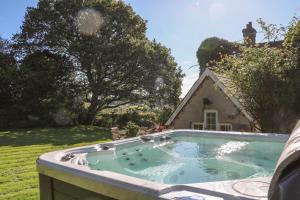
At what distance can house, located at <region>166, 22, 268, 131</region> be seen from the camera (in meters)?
12.3

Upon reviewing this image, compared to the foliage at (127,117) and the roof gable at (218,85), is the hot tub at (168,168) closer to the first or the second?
the roof gable at (218,85)

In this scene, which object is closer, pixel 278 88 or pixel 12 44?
pixel 278 88

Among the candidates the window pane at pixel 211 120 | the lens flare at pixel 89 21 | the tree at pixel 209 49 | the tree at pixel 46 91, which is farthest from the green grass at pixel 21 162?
the tree at pixel 209 49

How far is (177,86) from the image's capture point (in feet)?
83.4

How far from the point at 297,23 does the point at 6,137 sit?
13349 mm

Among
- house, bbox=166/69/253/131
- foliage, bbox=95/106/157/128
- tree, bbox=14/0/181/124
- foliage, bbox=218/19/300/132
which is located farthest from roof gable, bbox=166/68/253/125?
tree, bbox=14/0/181/124

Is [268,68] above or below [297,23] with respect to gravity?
below

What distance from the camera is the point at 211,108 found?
44.5ft

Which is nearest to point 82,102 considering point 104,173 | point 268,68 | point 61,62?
point 61,62

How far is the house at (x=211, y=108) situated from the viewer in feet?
40.7

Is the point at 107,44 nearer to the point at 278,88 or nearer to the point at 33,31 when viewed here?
the point at 33,31

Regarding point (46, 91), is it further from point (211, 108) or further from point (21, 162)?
point (21, 162)

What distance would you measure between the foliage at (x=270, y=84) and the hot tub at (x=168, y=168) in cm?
295

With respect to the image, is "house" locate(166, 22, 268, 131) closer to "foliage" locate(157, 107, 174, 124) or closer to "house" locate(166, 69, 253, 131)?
"house" locate(166, 69, 253, 131)
